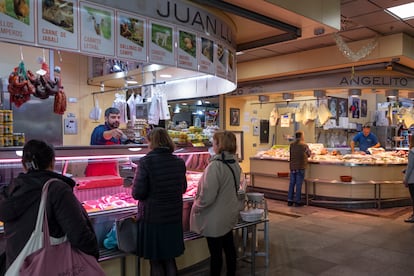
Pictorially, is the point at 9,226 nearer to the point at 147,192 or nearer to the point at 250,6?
the point at 147,192

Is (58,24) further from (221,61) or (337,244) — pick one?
(337,244)

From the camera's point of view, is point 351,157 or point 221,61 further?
point 351,157

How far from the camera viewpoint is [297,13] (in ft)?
15.9

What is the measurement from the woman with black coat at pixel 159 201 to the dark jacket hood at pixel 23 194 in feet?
3.49

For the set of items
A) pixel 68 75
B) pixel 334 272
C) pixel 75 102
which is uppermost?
pixel 68 75

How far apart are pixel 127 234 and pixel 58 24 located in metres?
2.01

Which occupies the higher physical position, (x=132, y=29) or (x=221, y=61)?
(x=132, y=29)

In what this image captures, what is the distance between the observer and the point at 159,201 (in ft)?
10.8

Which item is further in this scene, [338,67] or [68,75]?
[338,67]

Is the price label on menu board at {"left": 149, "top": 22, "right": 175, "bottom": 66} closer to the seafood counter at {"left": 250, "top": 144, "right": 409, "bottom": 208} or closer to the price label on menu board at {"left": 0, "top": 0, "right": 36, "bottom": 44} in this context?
the price label on menu board at {"left": 0, "top": 0, "right": 36, "bottom": 44}

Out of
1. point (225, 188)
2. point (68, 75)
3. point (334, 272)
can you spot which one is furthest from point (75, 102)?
point (334, 272)

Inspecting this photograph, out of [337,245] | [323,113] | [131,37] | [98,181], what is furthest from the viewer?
[323,113]

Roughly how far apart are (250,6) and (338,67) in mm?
4879

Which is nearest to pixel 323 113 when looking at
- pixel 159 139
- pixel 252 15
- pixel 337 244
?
pixel 337 244
